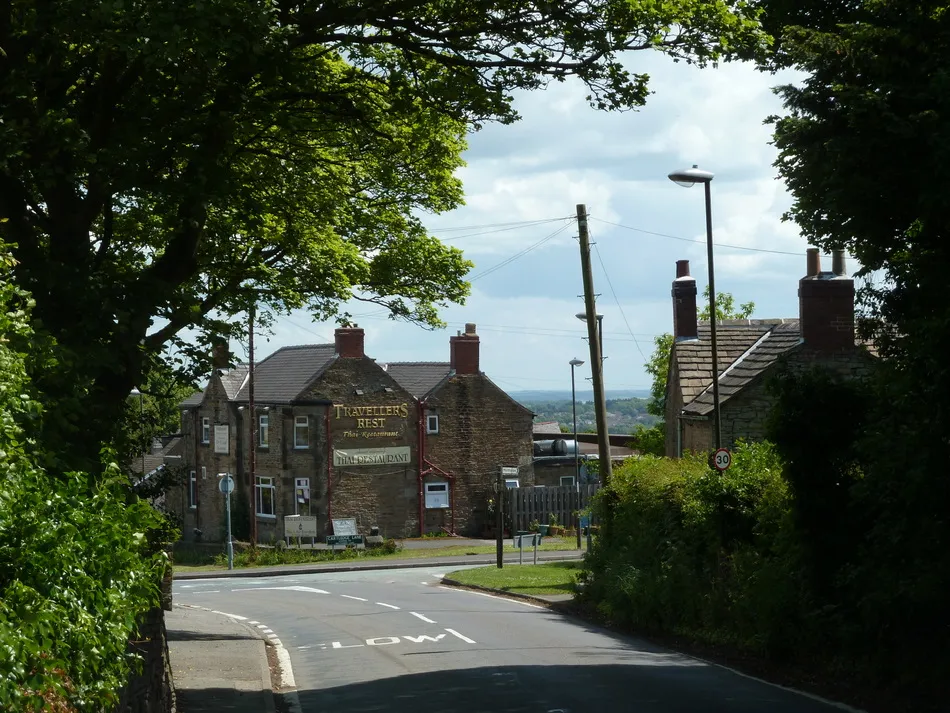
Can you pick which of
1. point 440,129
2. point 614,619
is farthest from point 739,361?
point 440,129

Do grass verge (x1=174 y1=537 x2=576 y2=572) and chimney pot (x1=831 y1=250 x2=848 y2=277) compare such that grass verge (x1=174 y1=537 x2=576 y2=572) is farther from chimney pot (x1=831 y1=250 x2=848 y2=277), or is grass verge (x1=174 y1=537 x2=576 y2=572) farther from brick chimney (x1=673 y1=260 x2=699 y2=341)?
chimney pot (x1=831 y1=250 x2=848 y2=277)

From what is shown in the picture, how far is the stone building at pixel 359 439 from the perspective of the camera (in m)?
54.4

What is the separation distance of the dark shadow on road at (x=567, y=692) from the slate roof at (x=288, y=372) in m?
38.5

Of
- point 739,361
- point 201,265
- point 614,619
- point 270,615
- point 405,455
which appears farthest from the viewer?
point 405,455

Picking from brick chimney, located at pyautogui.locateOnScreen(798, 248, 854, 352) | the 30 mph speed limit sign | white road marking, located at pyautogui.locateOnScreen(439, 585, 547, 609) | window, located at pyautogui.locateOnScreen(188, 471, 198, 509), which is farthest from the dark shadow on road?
window, located at pyautogui.locateOnScreen(188, 471, 198, 509)

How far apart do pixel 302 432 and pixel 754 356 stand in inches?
1041

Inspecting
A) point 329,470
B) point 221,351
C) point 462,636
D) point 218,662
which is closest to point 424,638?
point 462,636

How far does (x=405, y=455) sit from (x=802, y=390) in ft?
140

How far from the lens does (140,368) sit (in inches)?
490

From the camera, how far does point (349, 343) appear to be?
55.3 meters

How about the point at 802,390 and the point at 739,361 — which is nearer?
the point at 802,390

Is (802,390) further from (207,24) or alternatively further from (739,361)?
(739,361)

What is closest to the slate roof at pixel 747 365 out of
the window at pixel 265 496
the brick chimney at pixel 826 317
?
the brick chimney at pixel 826 317

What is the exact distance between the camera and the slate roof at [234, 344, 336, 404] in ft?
180
